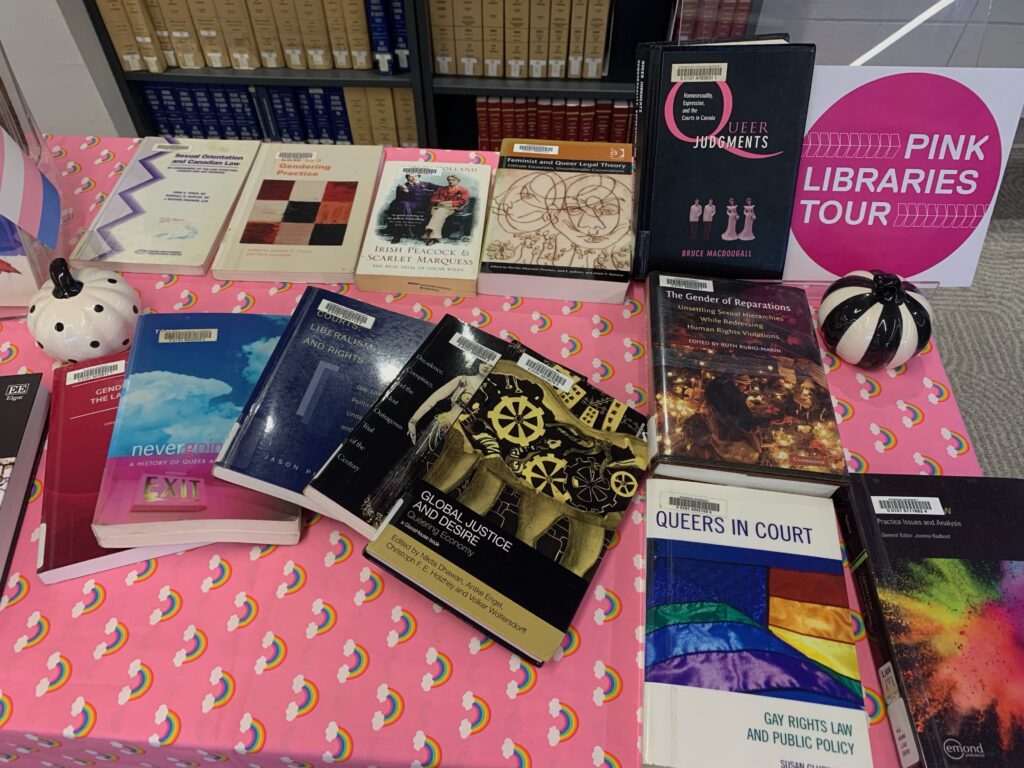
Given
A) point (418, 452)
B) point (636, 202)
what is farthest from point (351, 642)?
point (636, 202)

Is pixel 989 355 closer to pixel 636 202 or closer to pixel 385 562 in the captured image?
pixel 636 202

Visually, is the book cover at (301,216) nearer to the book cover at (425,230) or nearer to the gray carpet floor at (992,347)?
A: the book cover at (425,230)

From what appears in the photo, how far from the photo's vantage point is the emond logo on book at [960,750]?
2.09ft

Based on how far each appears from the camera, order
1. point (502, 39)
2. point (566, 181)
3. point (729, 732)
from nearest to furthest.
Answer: point (729, 732) → point (566, 181) → point (502, 39)

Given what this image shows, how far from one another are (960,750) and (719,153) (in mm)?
726

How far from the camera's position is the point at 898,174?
961mm

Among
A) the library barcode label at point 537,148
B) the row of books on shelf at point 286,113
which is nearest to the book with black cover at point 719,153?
the library barcode label at point 537,148

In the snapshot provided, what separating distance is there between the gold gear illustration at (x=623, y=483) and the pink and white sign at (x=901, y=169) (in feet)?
1.43

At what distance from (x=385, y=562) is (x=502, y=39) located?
1.62 meters

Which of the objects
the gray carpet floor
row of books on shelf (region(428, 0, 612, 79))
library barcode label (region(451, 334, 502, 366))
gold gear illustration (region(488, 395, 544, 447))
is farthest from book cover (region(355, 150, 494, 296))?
the gray carpet floor

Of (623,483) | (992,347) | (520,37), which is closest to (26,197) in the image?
(623,483)

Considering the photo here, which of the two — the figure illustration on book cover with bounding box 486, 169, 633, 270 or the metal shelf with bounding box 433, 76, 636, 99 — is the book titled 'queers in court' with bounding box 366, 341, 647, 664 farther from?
the metal shelf with bounding box 433, 76, 636, 99

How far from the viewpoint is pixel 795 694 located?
0.69 m

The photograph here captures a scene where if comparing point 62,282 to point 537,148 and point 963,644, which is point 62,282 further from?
→ point 963,644
